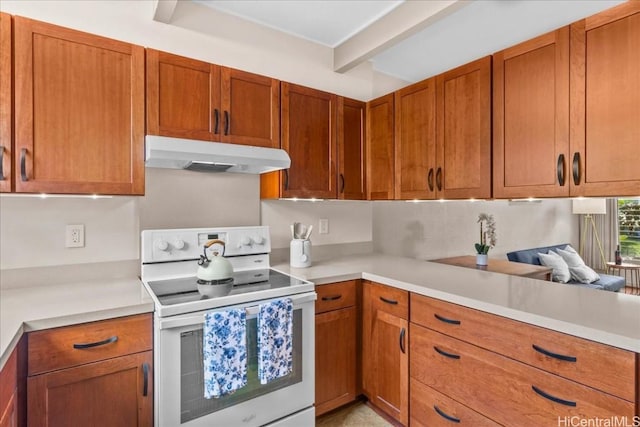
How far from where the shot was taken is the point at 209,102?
1.86 m

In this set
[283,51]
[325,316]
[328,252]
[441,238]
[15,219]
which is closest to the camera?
[15,219]

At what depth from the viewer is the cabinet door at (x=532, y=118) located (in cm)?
150

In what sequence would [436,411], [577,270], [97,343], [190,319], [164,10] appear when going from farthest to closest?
[577,270] < [164,10] < [436,411] < [190,319] < [97,343]

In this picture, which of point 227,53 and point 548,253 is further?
point 548,253

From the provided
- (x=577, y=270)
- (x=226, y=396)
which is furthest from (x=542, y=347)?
(x=577, y=270)

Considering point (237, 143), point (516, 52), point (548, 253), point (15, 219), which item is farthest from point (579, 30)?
point (548, 253)

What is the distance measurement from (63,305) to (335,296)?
50.3 inches

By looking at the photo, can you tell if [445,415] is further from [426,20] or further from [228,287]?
[426,20]

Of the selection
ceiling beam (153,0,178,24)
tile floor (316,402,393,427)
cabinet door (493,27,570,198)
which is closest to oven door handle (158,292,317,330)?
tile floor (316,402,393,427)

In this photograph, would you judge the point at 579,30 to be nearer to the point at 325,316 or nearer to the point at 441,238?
the point at 325,316

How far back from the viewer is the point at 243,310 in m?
1.50

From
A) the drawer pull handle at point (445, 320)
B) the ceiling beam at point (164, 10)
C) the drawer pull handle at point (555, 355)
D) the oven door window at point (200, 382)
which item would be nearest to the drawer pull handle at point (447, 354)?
the drawer pull handle at point (445, 320)

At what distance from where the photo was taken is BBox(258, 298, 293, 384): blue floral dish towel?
1542 millimetres

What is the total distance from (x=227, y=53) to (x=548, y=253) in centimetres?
396
